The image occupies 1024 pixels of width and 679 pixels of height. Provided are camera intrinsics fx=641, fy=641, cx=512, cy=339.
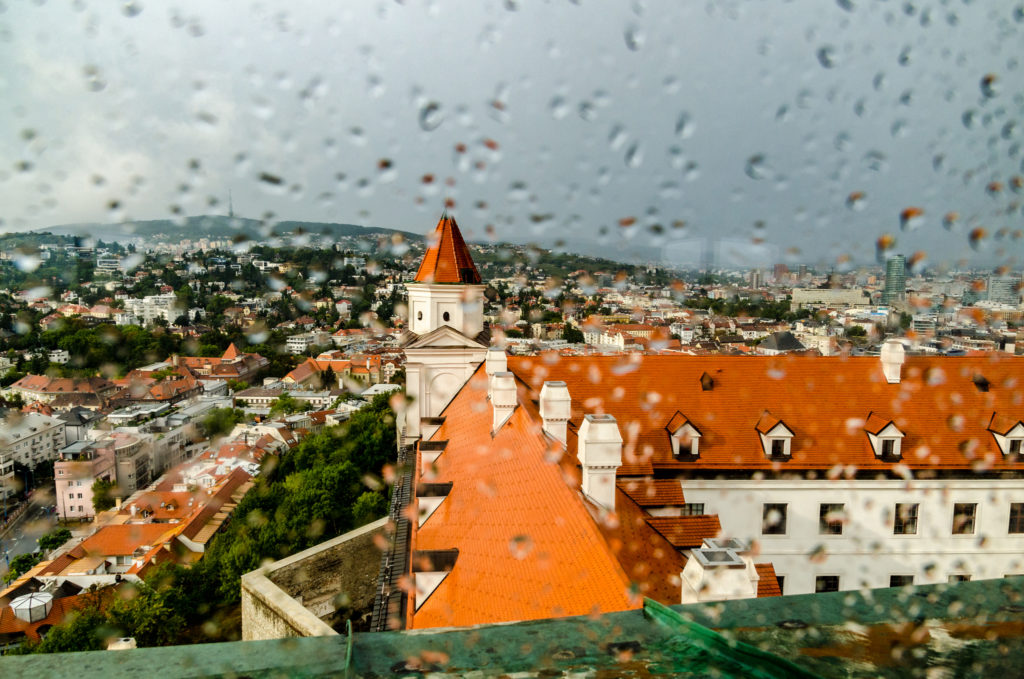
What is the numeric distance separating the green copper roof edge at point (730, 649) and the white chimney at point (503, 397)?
8513 mm

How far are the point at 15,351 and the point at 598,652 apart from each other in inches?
3309

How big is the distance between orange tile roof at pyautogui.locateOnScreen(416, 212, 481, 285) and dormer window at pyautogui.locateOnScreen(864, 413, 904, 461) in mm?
12430

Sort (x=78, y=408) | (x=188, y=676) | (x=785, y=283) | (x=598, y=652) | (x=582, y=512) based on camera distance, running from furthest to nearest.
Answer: (x=78, y=408), (x=785, y=283), (x=582, y=512), (x=598, y=652), (x=188, y=676)

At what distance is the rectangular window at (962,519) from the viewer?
11531 mm

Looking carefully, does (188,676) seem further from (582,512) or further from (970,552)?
(970,552)

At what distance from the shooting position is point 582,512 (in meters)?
5.95

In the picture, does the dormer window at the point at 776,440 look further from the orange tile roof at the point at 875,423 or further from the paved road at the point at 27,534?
the paved road at the point at 27,534

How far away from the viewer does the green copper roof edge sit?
1220 mm

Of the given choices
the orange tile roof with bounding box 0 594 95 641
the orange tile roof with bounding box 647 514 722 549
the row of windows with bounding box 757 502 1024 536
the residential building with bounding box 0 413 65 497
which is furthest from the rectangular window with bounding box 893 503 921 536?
the residential building with bounding box 0 413 65 497

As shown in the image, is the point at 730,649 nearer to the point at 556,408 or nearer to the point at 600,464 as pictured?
the point at 600,464

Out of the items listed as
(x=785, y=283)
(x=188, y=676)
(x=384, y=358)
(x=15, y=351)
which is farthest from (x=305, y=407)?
(x=188, y=676)

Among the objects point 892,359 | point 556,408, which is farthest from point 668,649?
point 892,359

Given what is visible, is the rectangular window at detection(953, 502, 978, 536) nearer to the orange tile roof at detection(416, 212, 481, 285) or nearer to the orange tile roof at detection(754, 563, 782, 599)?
the orange tile roof at detection(754, 563, 782, 599)

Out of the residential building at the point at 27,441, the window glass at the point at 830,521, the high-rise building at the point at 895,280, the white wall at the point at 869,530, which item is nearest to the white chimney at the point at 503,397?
the white wall at the point at 869,530
